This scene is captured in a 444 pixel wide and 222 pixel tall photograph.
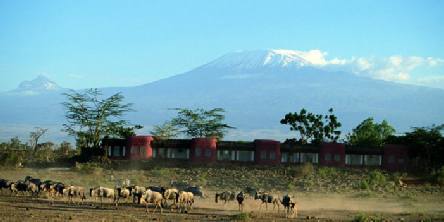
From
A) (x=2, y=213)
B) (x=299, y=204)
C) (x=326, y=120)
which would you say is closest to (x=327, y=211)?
(x=299, y=204)

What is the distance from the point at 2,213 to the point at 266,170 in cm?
2787

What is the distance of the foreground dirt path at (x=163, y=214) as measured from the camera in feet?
107

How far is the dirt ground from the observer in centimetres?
3325

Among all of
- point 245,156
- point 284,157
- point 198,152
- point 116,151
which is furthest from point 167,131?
point 284,157

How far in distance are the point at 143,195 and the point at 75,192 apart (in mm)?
6036

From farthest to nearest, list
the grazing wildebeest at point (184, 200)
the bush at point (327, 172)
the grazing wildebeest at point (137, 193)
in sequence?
the bush at point (327, 172) < the grazing wildebeest at point (137, 193) < the grazing wildebeest at point (184, 200)

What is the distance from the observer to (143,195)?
122 feet

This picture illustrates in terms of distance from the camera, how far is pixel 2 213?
32906 mm

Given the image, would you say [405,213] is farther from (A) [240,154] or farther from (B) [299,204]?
(A) [240,154]

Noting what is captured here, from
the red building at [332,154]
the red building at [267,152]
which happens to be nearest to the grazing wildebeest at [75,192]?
the red building at [267,152]

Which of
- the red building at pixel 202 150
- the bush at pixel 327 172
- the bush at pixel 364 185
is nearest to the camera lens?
the bush at pixel 364 185

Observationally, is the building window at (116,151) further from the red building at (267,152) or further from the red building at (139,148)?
the red building at (267,152)

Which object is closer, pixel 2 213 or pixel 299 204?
pixel 2 213

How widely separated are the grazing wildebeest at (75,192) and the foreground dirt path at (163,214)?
0.92m
